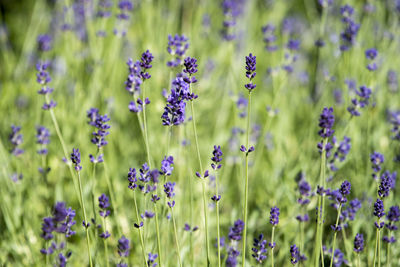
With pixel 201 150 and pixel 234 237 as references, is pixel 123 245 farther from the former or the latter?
pixel 201 150

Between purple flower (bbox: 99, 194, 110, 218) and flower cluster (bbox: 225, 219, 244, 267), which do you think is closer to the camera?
purple flower (bbox: 99, 194, 110, 218)

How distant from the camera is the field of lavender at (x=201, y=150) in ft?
5.75

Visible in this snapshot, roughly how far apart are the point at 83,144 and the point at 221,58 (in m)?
1.80

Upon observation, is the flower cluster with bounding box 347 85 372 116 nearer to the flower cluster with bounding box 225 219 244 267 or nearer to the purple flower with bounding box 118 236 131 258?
the flower cluster with bounding box 225 219 244 267

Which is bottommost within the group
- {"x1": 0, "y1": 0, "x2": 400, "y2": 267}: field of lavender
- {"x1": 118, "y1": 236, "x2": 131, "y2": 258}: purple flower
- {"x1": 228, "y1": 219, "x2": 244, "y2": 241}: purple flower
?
{"x1": 118, "y1": 236, "x2": 131, "y2": 258}: purple flower

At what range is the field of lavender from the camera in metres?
1.75

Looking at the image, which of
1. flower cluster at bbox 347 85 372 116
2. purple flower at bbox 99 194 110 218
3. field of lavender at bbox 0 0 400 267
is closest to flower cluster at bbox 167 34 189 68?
field of lavender at bbox 0 0 400 267

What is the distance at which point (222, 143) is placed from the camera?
11.3 feet

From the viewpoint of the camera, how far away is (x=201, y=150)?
3309 mm

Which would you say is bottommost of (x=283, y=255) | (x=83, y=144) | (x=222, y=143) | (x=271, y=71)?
(x=283, y=255)

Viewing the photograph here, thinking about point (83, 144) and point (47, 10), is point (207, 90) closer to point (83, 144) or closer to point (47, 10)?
point (83, 144)

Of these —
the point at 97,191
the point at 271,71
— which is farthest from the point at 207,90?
the point at 97,191

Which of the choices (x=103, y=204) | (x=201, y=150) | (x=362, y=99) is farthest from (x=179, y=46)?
(x=201, y=150)

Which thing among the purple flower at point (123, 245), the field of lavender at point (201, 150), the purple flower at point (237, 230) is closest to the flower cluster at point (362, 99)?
the field of lavender at point (201, 150)
